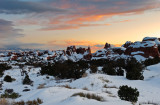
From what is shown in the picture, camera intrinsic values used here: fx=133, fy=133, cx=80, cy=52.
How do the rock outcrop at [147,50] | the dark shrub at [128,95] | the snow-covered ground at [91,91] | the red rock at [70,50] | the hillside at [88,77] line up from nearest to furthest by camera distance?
the snow-covered ground at [91,91] < the hillside at [88,77] < the dark shrub at [128,95] < the rock outcrop at [147,50] < the red rock at [70,50]

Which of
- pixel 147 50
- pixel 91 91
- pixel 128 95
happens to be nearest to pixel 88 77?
pixel 91 91

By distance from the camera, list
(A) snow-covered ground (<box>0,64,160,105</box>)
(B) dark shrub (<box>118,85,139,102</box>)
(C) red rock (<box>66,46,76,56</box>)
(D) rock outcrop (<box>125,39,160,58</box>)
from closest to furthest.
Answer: (A) snow-covered ground (<box>0,64,160,105</box>) < (B) dark shrub (<box>118,85,139,102</box>) < (D) rock outcrop (<box>125,39,160,58</box>) < (C) red rock (<box>66,46,76,56</box>)

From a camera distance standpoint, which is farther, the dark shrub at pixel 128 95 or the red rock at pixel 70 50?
the red rock at pixel 70 50

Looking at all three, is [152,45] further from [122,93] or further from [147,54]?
[122,93]

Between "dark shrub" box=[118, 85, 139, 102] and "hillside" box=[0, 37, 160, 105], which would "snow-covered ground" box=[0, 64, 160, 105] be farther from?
"dark shrub" box=[118, 85, 139, 102]

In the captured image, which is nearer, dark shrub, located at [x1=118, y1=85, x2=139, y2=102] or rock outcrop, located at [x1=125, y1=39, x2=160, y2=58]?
dark shrub, located at [x1=118, y1=85, x2=139, y2=102]

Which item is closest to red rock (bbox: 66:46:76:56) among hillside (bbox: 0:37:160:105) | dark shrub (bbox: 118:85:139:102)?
hillside (bbox: 0:37:160:105)

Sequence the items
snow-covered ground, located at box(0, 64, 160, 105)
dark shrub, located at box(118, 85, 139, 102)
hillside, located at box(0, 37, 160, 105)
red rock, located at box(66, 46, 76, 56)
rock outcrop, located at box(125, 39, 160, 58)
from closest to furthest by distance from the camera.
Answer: snow-covered ground, located at box(0, 64, 160, 105) → hillside, located at box(0, 37, 160, 105) → dark shrub, located at box(118, 85, 139, 102) → rock outcrop, located at box(125, 39, 160, 58) → red rock, located at box(66, 46, 76, 56)

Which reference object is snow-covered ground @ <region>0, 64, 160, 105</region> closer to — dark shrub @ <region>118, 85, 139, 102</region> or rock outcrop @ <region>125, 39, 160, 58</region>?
dark shrub @ <region>118, 85, 139, 102</region>

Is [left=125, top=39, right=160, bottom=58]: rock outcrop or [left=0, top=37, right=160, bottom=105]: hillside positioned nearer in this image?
[left=0, top=37, right=160, bottom=105]: hillside

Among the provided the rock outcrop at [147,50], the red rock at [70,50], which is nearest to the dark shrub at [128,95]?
the rock outcrop at [147,50]

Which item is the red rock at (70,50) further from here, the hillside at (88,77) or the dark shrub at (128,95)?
the dark shrub at (128,95)

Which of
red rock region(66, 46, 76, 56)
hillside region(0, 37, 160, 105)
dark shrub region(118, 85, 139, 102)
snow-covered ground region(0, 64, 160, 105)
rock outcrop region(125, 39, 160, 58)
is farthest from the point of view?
red rock region(66, 46, 76, 56)

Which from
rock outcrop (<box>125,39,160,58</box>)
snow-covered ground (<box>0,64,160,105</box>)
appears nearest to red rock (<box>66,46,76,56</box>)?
rock outcrop (<box>125,39,160,58</box>)
